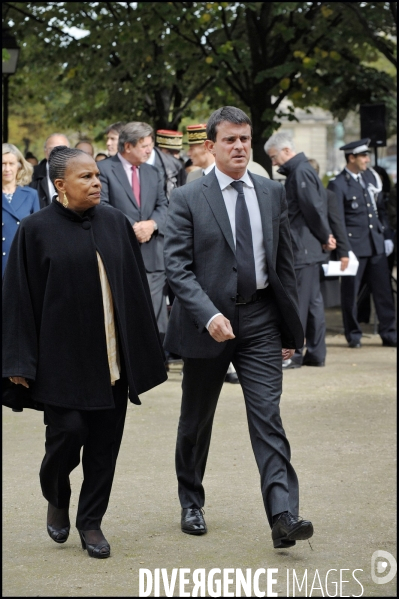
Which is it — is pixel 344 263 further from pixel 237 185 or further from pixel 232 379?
pixel 237 185

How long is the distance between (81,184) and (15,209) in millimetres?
4692

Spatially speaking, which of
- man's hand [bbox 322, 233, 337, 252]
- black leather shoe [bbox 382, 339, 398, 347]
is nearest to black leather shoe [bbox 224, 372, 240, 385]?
man's hand [bbox 322, 233, 337, 252]

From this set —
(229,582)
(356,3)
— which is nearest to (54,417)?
(229,582)

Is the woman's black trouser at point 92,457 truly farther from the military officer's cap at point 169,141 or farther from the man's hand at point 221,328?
the military officer's cap at point 169,141

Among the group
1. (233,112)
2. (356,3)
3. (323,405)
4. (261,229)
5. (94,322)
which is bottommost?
(323,405)

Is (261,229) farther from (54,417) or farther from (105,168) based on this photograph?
(105,168)

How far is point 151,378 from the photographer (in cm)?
573

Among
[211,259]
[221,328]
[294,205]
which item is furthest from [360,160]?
[221,328]

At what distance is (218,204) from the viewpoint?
5.67m

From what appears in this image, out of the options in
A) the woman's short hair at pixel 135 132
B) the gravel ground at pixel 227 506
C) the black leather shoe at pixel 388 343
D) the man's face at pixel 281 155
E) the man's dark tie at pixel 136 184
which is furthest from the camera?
the black leather shoe at pixel 388 343

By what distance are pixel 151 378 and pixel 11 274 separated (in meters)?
0.82

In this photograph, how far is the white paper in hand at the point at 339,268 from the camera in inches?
485

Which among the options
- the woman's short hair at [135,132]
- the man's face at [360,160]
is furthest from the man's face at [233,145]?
the man's face at [360,160]

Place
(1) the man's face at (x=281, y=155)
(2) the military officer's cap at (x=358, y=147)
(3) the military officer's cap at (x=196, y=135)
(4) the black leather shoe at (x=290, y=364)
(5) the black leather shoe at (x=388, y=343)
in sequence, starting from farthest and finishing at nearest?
(5) the black leather shoe at (x=388, y=343) < (2) the military officer's cap at (x=358, y=147) < (4) the black leather shoe at (x=290, y=364) < (1) the man's face at (x=281, y=155) < (3) the military officer's cap at (x=196, y=135)
